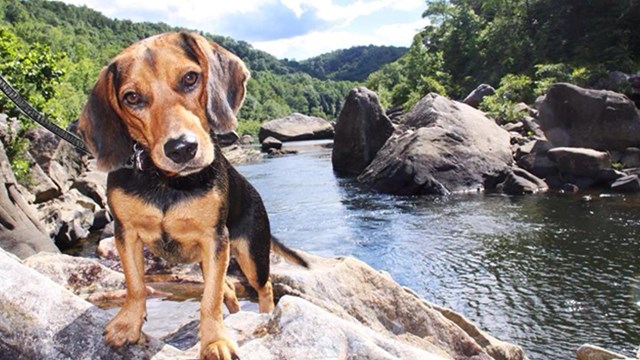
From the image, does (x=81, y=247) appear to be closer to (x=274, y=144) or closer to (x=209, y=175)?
(x=209, y=175)

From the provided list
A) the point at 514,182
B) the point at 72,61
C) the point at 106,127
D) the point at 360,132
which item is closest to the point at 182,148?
the point at 106,127

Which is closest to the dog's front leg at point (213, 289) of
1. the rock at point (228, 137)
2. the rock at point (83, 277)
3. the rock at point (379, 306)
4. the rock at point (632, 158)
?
the rock at point (228, 137)

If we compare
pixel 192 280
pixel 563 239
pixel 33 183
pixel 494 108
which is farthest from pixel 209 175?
pixel 494 108

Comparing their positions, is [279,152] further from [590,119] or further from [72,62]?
[72,62]

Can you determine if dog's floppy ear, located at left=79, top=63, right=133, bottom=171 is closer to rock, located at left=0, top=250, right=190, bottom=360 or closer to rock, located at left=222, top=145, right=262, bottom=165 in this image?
rock, located at left=0, top=250, right=190, bottom=360

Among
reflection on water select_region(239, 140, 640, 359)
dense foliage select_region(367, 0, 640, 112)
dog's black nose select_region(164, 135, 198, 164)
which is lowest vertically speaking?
reflection on water select_region(239, 140, 640, 359)

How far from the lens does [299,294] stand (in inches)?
234

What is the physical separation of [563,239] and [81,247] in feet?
42.0

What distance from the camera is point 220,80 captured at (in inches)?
116

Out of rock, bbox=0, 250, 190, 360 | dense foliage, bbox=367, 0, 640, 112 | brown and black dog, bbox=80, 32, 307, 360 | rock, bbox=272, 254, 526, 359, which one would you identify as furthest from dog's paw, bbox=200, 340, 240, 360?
dense foliage, bbox=367, 0, 640, 112

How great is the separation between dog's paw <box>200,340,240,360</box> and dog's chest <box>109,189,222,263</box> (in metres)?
0.53

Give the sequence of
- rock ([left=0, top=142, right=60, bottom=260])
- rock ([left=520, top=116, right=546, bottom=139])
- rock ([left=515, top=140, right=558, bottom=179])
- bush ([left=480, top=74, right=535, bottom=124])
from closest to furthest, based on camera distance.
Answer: rock ([left=0, top=142, right=60, bottom=260]), rock ([left=515, top=140, right=558, bottom=179]), rock ([left=520, top=116, right=546, bottom=139]), bush ([left=480, top=74, right=535, bottom=124])

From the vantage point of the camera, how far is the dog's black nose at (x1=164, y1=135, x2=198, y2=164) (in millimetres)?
2590

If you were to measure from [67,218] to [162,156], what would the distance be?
15.3 metres
